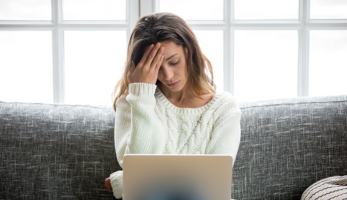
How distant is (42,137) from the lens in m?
1.49

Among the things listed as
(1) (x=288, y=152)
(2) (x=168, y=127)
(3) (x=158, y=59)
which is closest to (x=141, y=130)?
(2) (x=168, y=127)

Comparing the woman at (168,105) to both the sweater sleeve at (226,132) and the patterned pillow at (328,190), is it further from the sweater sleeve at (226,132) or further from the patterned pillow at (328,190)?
the patterned pillow at (328,190)

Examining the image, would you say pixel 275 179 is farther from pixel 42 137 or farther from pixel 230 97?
pixel 42 137

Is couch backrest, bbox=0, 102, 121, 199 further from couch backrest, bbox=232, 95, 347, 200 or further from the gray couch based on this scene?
couch backrest, bbox=232, 95, 347, 200

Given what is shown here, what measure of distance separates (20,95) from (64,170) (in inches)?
31.9

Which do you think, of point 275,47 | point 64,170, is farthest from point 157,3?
point 64,170

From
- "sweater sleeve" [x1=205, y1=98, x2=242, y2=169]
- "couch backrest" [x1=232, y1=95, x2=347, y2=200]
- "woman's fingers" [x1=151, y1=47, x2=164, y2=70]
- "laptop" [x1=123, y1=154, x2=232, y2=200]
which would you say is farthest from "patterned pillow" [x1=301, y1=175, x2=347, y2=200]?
"woman's fingers" [x1=151, y1=47, x2=164, y2=70]

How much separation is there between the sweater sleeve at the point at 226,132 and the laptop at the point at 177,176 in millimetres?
449

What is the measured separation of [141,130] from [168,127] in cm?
16

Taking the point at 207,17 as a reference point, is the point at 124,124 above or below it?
below

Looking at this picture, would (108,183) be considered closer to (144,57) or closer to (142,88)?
(142,88)

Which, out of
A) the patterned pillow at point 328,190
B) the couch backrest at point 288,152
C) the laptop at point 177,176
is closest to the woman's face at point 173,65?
the couch backrest at point 288,152

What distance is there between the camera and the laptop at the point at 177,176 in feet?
2.70

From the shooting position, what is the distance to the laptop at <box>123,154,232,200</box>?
82 centimetres
